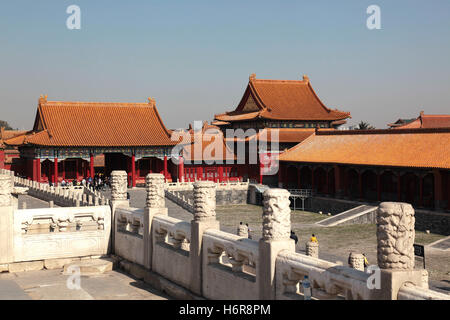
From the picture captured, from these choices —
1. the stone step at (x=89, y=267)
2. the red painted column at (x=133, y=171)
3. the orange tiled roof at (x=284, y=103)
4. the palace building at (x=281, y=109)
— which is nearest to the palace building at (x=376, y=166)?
the palace building at (x=281, y=109)

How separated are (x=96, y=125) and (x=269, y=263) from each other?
44377 mm

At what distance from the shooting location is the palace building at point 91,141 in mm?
48719

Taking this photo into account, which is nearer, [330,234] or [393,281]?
[393,281]

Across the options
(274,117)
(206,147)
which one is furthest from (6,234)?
(274,117)

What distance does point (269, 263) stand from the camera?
957 cm

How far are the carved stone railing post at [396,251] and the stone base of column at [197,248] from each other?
15.3 feet

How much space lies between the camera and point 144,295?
12781mm

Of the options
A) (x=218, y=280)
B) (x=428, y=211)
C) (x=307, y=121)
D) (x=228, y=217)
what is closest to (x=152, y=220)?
(x=218, y=280)

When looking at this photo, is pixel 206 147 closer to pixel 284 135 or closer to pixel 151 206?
pixel 284 135

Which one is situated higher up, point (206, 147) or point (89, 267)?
point (206, 147)

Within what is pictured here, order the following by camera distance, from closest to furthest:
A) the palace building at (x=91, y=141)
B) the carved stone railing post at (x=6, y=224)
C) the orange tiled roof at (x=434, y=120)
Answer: the carved stone railing post at (x=6, y=224) → the palace building at (x=91, y=141) → the orange tiled roof at (x=434, y=120)

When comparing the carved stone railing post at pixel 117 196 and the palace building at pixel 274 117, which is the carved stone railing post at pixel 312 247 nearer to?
the carved stone railing post at pixel 117 196

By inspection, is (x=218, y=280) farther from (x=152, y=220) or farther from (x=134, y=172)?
(x=134, y=172)

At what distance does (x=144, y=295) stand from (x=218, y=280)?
7.70 feet
